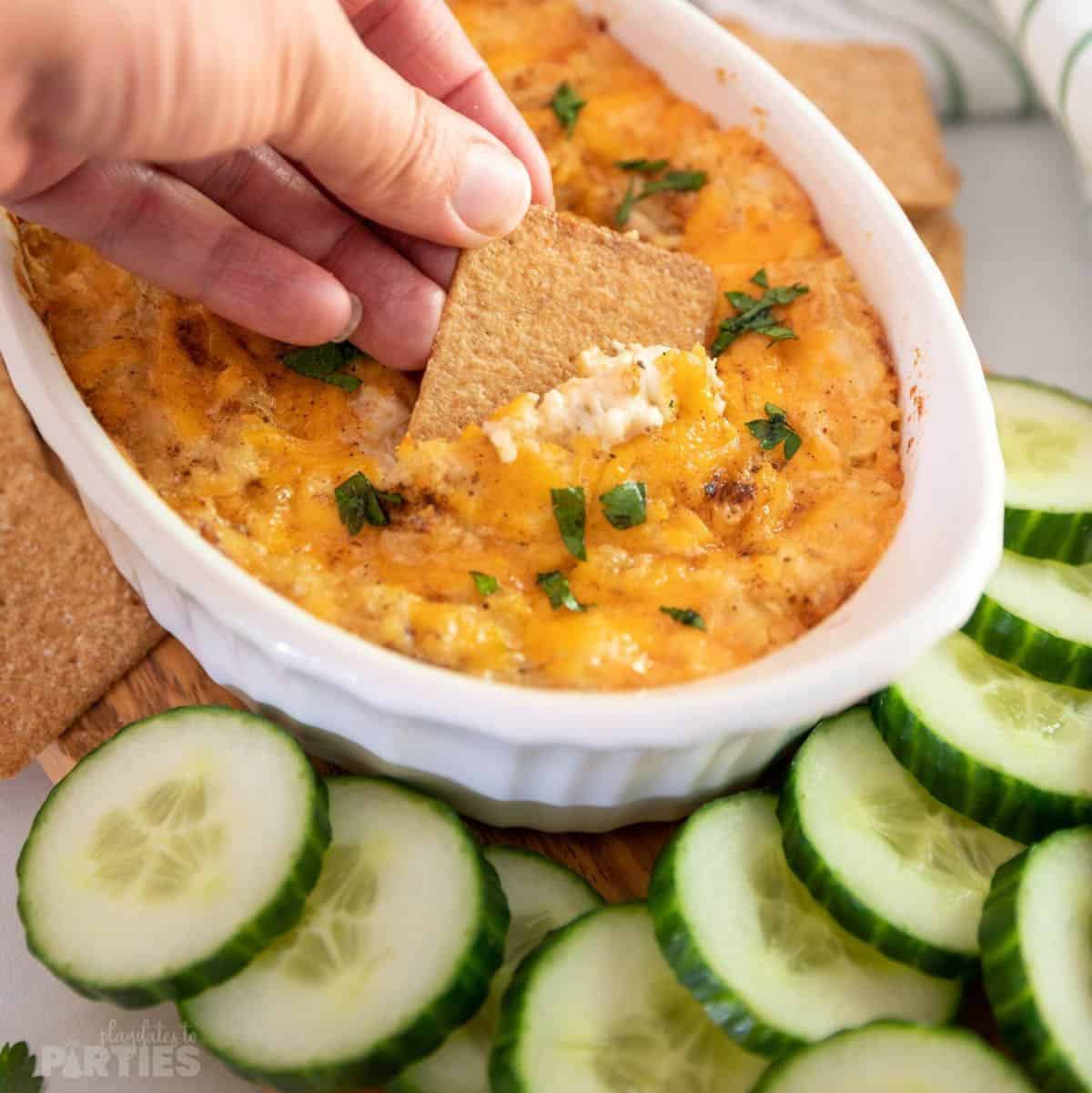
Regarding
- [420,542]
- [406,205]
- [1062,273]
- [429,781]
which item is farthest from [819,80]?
[429,781]

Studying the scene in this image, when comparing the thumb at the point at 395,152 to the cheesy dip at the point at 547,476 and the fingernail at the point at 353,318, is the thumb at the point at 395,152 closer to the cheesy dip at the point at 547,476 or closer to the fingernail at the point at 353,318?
the fingernail at the point at 353,318

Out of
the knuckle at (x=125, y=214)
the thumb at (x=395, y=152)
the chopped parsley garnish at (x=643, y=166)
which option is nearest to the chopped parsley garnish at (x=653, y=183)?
the chopped parsley garnish at (x=643, y=166)

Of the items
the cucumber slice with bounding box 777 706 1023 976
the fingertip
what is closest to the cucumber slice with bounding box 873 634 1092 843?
the cucumber slice with bounding box 777 706 1023 976

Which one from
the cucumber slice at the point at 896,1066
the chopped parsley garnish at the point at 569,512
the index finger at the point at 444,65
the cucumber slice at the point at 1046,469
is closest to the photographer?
the cucumber slice at the point at 896,1066

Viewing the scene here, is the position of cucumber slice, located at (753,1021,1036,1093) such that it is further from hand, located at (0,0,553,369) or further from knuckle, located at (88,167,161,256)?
knuckle, located at (88,167,161,256)

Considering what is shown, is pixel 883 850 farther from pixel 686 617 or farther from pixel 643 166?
pixel 643 166
